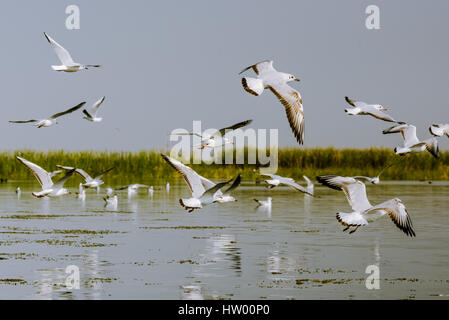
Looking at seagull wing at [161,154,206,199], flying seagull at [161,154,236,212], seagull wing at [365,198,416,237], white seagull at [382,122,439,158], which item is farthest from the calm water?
white seagull at [382,122,439,158]

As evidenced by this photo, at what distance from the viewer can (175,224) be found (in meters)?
29.5

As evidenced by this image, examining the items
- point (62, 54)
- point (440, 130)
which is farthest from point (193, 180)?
point (62, 54)

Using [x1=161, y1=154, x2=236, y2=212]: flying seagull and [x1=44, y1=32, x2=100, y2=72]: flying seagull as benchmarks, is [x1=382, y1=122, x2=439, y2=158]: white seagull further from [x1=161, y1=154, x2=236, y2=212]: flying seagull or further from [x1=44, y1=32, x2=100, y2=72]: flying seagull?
[x1=44, y1=32, x2=100, y2=72]: flying seagull

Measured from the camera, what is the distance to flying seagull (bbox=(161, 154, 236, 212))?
18672 millimetres

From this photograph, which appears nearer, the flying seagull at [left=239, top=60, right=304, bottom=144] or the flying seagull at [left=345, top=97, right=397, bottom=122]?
the flying seagull at [left=239, top=60, right=304, bottom=144]

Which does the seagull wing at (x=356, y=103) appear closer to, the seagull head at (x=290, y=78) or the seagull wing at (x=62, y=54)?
the seagull head at (x=290, y=78)

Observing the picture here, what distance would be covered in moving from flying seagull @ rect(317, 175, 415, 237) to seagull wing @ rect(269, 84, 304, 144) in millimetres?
1193

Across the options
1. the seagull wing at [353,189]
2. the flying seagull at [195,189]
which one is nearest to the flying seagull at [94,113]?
the flying seagull at [195,189]

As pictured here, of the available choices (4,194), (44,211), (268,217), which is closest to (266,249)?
(268,217)

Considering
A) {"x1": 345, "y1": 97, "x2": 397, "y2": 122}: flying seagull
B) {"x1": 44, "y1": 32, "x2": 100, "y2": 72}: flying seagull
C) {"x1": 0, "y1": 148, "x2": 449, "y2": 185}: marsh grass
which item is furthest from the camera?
{"x1": 0, "y1": 148, "x2": 449, "y2": 185}: marsh grass

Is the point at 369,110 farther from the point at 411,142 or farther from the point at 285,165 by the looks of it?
the point at 285,165

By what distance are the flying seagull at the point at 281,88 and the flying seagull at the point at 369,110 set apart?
2.07m

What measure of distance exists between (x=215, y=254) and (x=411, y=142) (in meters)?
4.97
